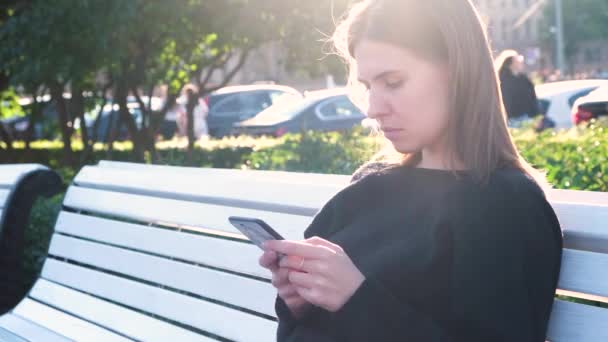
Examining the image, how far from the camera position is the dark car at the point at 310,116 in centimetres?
1516

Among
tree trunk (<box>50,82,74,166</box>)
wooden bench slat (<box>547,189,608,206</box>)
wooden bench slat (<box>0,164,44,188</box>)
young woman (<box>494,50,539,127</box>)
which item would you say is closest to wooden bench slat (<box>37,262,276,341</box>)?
wooden bench slat (<box>0,164,44,188</box>)

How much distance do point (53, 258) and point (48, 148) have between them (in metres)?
12.1

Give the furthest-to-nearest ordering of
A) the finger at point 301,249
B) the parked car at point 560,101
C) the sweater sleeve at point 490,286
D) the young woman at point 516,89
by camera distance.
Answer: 1. the parked car at point 560,101
2. the young woman at point 516,89
3. the finger at point 301,249
4. the sweater sleeve at point 490,286

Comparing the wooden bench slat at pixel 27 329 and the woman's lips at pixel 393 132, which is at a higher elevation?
the woman's lips at pixel 393 132

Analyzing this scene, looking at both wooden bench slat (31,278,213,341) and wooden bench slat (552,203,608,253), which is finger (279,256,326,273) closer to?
wooden bench slat (552,203,608,253)

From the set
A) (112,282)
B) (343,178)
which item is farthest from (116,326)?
Result: (343,178)

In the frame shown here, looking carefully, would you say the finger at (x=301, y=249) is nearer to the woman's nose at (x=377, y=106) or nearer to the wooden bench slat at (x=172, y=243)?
the woman's nose at (x=377, y=106)

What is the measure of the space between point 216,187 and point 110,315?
2.17ft

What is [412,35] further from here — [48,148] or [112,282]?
[48,148]

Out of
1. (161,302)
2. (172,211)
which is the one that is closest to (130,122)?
(172,211)

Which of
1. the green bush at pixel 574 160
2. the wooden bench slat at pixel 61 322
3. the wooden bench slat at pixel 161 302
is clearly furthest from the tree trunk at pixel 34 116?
the wooden bench slat at pixel 161 302

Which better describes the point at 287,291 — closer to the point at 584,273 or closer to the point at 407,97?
the point at 407,97

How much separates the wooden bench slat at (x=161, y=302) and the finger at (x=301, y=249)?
0.72 metres

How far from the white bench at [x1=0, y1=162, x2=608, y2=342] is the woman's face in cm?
30
